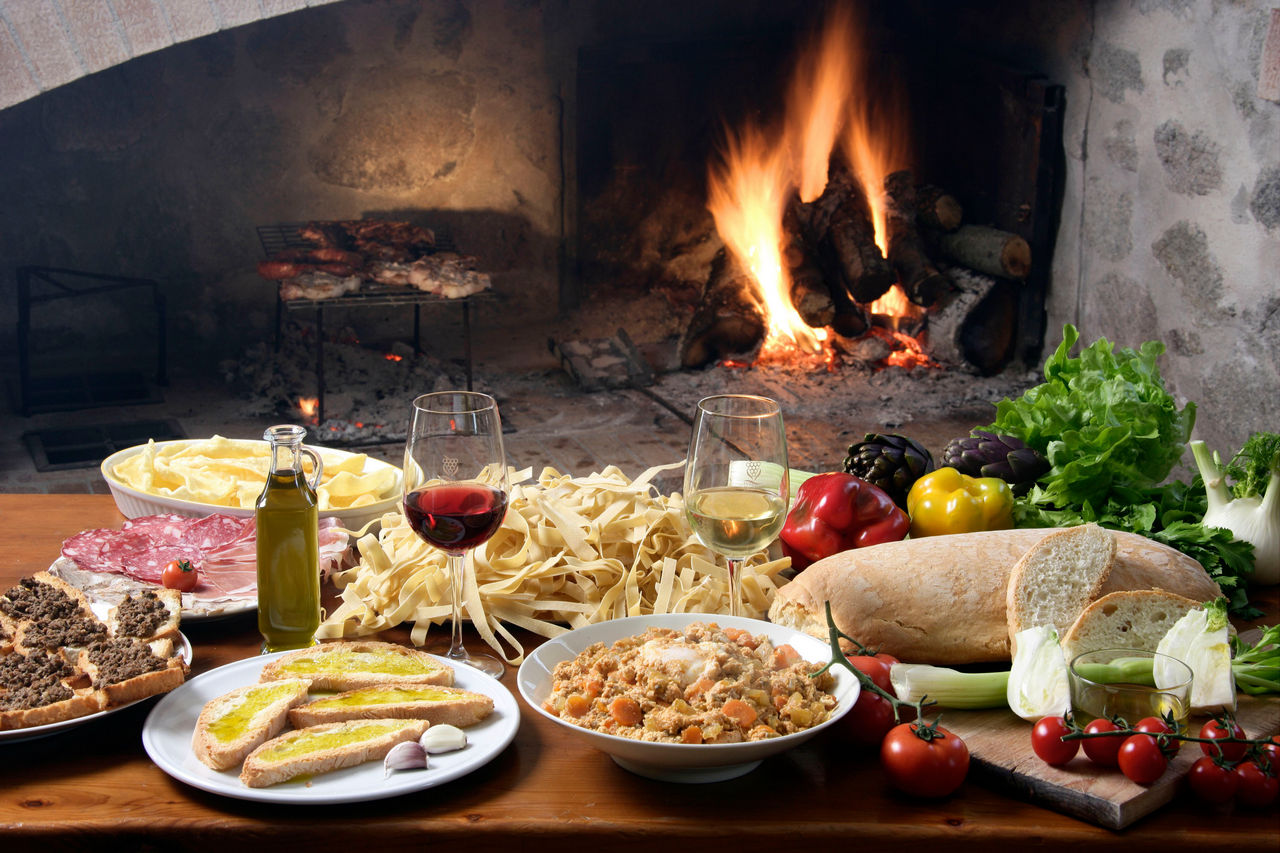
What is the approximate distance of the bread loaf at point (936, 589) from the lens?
1420mm

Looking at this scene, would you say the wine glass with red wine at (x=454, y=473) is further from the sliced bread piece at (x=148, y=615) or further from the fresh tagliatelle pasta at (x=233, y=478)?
the fresh tagliatelle pasta at (x=233, y=478)

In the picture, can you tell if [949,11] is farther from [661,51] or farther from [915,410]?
[915,410]

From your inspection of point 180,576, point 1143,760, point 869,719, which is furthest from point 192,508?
point 1143,760

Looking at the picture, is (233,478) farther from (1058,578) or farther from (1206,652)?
(1206,652)

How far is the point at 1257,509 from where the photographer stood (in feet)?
5.74

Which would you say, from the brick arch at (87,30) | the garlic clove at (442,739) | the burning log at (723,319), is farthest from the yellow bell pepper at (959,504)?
the burning log at (723,319)

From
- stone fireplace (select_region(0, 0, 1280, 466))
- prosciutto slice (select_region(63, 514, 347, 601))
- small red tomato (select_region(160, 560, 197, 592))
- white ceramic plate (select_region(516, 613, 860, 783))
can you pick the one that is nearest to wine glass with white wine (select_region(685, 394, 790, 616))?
white ceramic plate (select_region(516, 613, 860, 783))

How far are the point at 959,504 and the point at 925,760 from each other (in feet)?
2.34

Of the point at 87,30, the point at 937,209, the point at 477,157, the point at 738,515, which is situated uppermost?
the point at 87,30

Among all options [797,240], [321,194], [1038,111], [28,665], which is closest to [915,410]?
[797,240]

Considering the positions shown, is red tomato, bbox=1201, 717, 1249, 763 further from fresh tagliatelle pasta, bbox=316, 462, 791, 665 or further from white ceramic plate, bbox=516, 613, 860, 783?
fresh tagliatelle pasta, bbox=316, 462, 791, 665

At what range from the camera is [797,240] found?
506 centimetres

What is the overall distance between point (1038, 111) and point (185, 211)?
350 cm

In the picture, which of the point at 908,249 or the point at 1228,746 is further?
the point at 908,249
